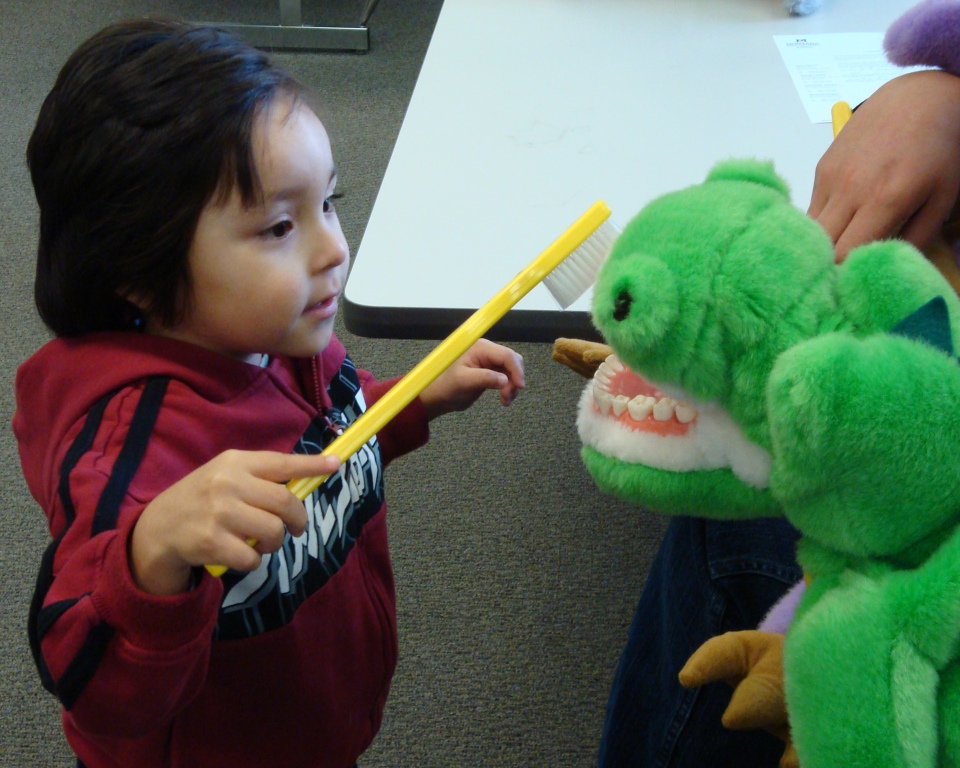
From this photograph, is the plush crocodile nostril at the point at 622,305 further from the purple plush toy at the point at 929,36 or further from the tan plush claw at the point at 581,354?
the purple plush toy at the point at 929,36

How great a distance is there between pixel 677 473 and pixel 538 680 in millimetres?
788

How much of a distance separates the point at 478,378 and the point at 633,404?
0.30m

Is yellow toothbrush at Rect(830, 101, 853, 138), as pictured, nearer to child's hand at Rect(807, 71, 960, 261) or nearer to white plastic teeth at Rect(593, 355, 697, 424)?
child's hand at Rect(807, 71, 960, 261)

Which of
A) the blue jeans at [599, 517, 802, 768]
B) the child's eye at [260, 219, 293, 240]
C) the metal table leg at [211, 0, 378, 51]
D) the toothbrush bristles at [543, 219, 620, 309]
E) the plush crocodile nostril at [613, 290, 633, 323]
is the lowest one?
the metal table leg at [211, 0, 378, 51]

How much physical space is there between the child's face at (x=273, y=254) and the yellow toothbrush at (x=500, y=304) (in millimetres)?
89

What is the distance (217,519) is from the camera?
1.34 ft

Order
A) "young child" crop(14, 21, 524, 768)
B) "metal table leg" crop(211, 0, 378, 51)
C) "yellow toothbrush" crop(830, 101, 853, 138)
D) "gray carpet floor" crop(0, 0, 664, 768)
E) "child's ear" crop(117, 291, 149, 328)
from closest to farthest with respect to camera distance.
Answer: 1. "young child" crop(14, 21, 524, 768)
2. "child's ear" crop(117, 291, 149, 328)
3. "yellow toothbrush" crop(830, 101, 853, 138)
4. "gray carpet floor" crop(0, 0, 664, 768)
5. "metal table leg" crop(211, 0, 378, 51)

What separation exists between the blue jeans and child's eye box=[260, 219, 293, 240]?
1.17ft

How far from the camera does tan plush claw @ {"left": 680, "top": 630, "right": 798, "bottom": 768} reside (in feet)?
1.36

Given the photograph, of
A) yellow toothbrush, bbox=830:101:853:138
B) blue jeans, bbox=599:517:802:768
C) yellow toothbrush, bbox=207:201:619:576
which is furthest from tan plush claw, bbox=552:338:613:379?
yellow toothbrush, bbox=830:101:853:138

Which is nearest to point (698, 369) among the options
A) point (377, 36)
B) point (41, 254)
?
point (41, 254)

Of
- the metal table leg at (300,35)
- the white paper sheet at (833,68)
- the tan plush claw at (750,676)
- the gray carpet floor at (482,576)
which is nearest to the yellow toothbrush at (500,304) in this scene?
the tan plush claw at (750,676)

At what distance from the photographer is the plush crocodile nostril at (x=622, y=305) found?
0.36m

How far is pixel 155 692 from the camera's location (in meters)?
0.44
